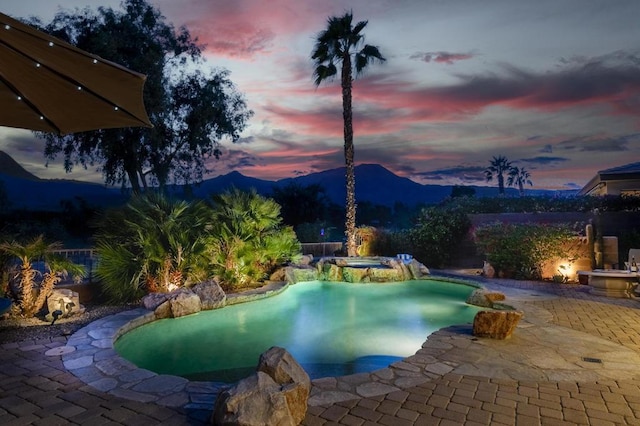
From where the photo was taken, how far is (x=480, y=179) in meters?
47.6

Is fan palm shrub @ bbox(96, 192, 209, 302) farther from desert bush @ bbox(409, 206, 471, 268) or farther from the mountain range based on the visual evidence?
the mountain range

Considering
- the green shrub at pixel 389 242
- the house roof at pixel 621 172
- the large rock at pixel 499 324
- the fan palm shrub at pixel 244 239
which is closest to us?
the large rock at pixel 499 324

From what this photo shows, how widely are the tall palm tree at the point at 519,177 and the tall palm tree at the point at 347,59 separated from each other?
4219 centimetres

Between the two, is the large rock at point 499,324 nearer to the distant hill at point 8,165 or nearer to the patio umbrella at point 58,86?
the patio umbrella at point 58,86

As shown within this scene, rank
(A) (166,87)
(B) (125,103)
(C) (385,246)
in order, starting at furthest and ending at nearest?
(A) (166,87)
(C) (385,246)
(B) (125,103)

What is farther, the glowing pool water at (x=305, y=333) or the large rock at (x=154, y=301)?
the large rock at (x=154, y=301)

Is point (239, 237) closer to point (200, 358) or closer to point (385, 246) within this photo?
point (200, 358)

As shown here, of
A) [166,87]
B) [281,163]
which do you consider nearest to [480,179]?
[281,163]

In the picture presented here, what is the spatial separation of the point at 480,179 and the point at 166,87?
40.0 meters

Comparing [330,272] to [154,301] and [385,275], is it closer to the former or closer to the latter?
[385,275]

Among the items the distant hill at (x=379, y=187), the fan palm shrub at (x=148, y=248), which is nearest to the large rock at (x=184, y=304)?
the fan palm shrub at (x=148, y=248)

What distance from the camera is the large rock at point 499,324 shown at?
534cm

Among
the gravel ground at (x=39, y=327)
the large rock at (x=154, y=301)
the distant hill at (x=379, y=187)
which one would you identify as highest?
the distant hill at (x=379, y=187)

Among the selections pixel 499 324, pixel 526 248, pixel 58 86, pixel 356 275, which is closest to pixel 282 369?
pixel 58 86
